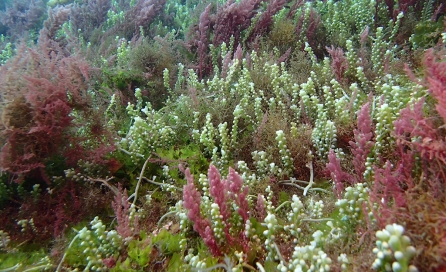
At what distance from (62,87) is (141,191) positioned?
1101mm

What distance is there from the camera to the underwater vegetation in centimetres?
151

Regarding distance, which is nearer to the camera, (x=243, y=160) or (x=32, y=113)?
(x=32, y=113)

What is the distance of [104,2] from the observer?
273 inches

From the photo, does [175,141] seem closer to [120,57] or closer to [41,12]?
[120,57]

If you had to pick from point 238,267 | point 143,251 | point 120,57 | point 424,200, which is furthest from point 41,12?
point 424,200

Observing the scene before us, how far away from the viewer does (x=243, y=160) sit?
106 inches

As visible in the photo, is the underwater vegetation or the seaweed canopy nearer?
the underwater vegetation

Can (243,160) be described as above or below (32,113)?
below

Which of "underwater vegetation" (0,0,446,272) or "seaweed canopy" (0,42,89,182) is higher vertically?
"seaweed canopy" (0,42,89,182)

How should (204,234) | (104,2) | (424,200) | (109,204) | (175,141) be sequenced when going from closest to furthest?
(424,200) → (204,234) → (109,204) → (175,141) → (104,2)

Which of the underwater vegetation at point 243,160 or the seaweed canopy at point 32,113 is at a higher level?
the seaweed canopy at point 32,113

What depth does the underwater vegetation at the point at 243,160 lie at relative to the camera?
1513mm

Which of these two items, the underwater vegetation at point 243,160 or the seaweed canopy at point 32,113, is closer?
the underwater vegetation at point 243,160

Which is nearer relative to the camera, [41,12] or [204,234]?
[204,234]
